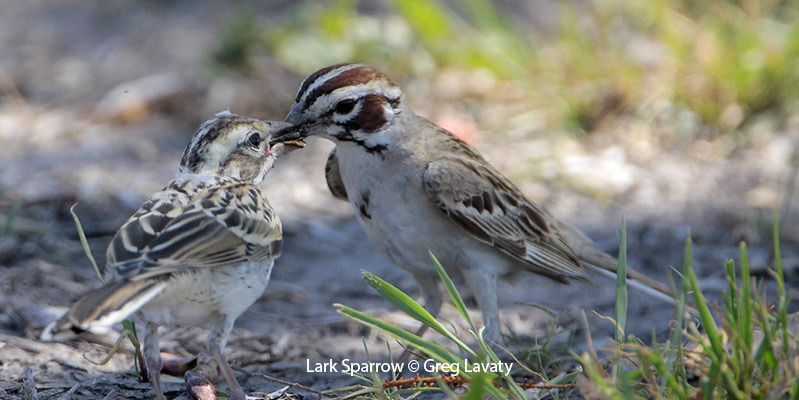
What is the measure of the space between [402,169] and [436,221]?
12.3 inches

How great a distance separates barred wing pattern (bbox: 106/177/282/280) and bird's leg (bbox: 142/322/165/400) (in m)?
0.37

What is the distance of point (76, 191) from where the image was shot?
24.7 feet

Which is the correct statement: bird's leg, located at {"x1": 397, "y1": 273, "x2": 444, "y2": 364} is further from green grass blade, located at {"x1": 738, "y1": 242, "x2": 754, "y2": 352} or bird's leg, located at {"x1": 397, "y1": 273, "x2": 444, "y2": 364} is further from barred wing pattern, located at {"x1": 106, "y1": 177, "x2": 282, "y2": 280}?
green grass blade, located at {"x1": 738, "y1": 242, "x2": 754, "y2": 352}

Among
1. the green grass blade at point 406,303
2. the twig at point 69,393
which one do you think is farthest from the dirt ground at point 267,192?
the green grass blade at point 406,303

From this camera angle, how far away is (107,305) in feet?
12.9

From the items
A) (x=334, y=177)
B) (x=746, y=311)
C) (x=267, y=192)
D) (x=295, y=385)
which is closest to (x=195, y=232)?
(x=295, y=385)

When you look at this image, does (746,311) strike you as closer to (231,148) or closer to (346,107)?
(346,107)

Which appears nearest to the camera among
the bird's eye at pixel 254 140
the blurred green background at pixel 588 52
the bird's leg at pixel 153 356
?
the bird's leg at pixel 153 356

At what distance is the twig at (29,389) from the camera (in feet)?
14.9

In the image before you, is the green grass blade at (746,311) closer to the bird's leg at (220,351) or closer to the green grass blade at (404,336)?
the green grass blade at (404,336)

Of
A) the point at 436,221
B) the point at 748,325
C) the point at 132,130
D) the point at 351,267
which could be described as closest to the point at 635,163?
the point at 351,267

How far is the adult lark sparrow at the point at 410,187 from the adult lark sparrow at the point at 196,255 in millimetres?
376

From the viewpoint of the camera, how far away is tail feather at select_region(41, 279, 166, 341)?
387 cm

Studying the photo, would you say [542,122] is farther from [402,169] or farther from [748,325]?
[748,325]
